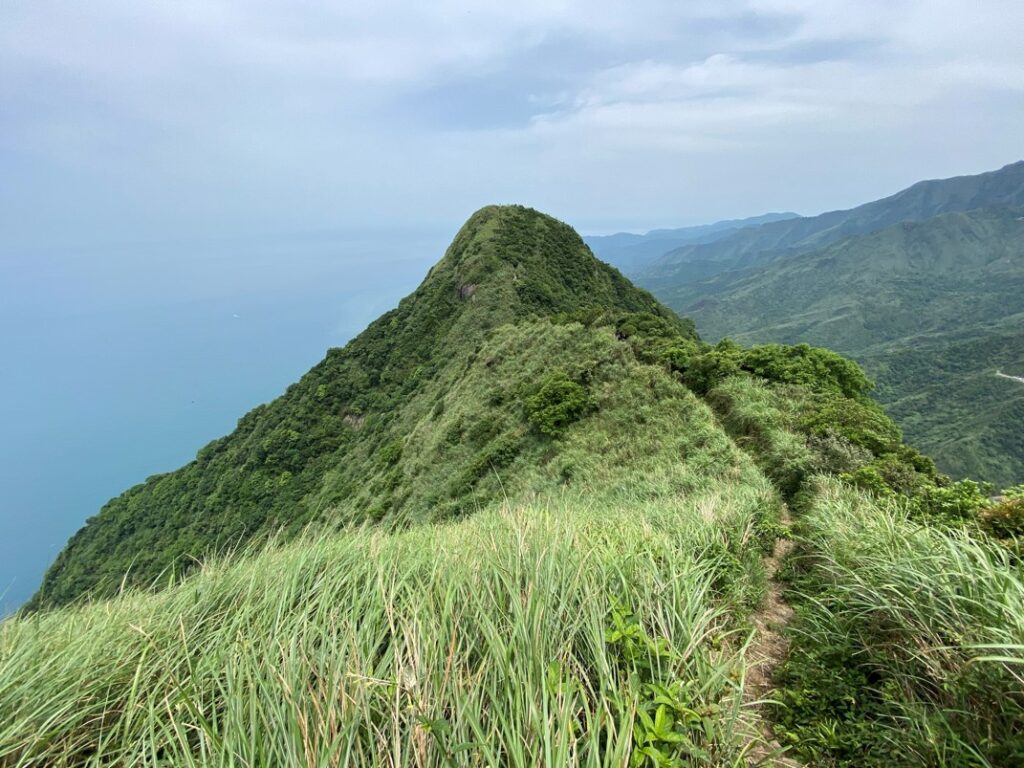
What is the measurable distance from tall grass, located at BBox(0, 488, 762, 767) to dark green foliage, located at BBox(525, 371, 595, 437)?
40.4 ft

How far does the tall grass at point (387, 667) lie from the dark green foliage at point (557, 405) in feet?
40.4

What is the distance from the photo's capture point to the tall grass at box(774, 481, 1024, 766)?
1932mm

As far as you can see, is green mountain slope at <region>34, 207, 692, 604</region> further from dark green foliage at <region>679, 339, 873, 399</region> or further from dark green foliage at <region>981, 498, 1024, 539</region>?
dark green foliage at <region>981, 498, 1024, 539</region>

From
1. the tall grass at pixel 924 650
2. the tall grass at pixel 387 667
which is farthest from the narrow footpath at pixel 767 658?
the tall grass at pixel 387 667

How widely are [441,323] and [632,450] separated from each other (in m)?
34.8

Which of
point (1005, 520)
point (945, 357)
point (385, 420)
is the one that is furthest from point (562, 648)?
point (945, 357)

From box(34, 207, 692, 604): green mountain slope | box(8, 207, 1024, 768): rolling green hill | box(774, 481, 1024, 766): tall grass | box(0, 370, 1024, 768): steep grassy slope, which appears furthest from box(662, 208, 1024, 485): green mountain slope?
box(0, 370, 1024, 768): steep grassy slope

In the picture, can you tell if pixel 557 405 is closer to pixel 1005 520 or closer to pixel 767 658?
pixel 1005 520

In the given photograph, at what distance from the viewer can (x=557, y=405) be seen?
1587 centimetres

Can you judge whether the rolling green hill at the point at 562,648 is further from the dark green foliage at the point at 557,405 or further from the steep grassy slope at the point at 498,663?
the dark green foliage at the point at 557,405

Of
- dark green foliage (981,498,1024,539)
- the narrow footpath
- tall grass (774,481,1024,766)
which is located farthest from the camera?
dark green foliage (981,498,1024,539)

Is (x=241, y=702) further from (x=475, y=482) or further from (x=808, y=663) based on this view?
(x=475, y=482)

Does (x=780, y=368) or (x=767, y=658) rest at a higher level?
(x=767, y=658)

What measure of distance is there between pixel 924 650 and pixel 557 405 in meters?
13.6
